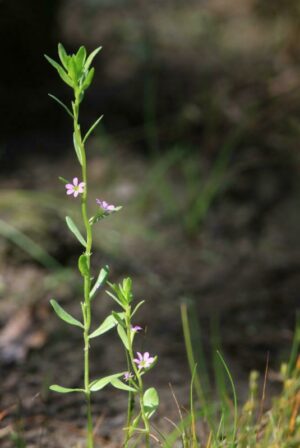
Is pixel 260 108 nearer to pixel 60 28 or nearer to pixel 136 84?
pixel 136 84

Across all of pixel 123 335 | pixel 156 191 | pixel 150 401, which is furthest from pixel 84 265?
pixel 156 191

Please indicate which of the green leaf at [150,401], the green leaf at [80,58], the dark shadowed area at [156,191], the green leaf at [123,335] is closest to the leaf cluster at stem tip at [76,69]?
the green leaf at [80,58]

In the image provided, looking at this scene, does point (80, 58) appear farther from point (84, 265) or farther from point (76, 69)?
point (84, 265)

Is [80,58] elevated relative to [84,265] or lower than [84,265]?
elevated

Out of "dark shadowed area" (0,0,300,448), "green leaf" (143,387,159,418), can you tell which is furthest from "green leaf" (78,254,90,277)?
"dark shadowed area" (0,0,300,448)

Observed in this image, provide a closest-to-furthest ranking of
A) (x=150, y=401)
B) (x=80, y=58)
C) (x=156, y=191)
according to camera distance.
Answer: (x=80, y=58) → (x=150, y=401) → (x=156, y=191)

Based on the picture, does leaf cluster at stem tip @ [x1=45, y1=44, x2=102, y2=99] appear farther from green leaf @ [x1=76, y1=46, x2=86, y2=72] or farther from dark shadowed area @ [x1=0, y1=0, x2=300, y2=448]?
dark shadowed area @ [x1=0, y1=0, x2=300, y2=448]

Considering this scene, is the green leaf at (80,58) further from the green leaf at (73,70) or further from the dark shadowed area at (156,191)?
the dark shadowed area at (156,191)
